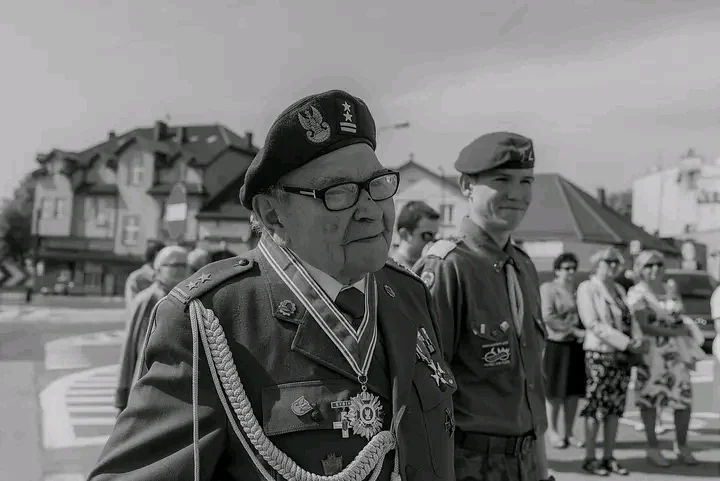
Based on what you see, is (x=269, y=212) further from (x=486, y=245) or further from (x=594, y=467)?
(x=594, y=467)

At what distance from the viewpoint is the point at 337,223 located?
6.11ft

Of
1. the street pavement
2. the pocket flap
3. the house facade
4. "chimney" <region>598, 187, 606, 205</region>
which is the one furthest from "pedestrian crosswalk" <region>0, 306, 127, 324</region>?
"chimney" <region>598, 187, 606, 205</region>

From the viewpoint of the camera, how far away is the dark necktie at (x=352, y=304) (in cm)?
193

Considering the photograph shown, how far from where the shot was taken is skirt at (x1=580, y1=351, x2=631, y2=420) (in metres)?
6.89

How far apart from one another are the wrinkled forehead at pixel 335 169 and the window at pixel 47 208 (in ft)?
176

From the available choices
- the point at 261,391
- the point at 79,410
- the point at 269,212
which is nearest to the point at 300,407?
the point at 261,391

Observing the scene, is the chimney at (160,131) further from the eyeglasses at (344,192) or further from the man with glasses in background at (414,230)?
the eyeglasses at (344,192)

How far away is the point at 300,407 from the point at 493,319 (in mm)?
1665

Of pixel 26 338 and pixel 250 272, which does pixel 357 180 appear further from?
pixel 26 338

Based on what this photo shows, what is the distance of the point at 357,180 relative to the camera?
1.88 meters

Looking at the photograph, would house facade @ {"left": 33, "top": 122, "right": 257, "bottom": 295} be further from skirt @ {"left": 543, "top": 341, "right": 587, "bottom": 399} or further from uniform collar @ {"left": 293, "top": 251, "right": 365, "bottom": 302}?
uniform collar @ {"left": 293, "top": 251, "right": 365, "bottom": 302}

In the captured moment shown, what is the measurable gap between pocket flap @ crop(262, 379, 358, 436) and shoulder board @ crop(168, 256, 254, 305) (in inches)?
11.9

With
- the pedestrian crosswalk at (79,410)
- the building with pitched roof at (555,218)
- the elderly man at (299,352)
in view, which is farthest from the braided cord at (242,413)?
the building with pitched roof at (555,218)

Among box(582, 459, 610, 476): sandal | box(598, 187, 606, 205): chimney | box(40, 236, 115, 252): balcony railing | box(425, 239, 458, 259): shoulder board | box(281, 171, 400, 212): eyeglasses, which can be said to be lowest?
box(582, 459, 610, 476): sandal
